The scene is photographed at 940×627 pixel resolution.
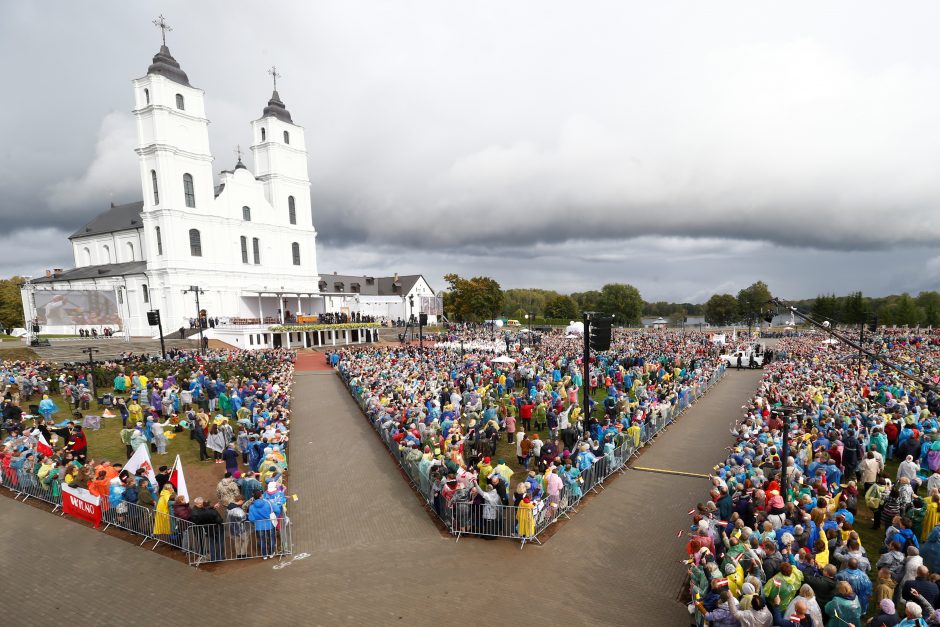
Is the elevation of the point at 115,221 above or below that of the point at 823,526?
above

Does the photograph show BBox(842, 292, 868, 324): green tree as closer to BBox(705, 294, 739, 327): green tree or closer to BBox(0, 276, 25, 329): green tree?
BBox(705, 294, 739, 327): green tree

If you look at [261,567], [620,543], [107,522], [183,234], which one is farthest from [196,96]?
[620,543]

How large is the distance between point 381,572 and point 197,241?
4826cm

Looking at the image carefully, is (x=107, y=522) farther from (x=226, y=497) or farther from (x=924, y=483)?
(x=924, y=483)

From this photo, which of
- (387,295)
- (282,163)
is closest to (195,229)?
(282,163)

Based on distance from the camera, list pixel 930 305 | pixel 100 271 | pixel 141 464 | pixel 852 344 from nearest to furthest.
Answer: pixel 852 344, pixel 141 464, pixel 100 271, pixel 930 305

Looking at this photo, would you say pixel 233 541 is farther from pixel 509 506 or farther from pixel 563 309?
pixel 563 309

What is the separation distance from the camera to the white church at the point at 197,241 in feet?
144

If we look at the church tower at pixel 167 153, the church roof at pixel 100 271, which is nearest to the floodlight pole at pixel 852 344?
the church tower at pixel 167 153

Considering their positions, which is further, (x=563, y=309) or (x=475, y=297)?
(x=563, y=309)

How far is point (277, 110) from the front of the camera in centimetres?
5544

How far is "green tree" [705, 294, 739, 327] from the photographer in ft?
322

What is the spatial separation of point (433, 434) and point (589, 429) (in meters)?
4.77

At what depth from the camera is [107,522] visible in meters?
10.0
